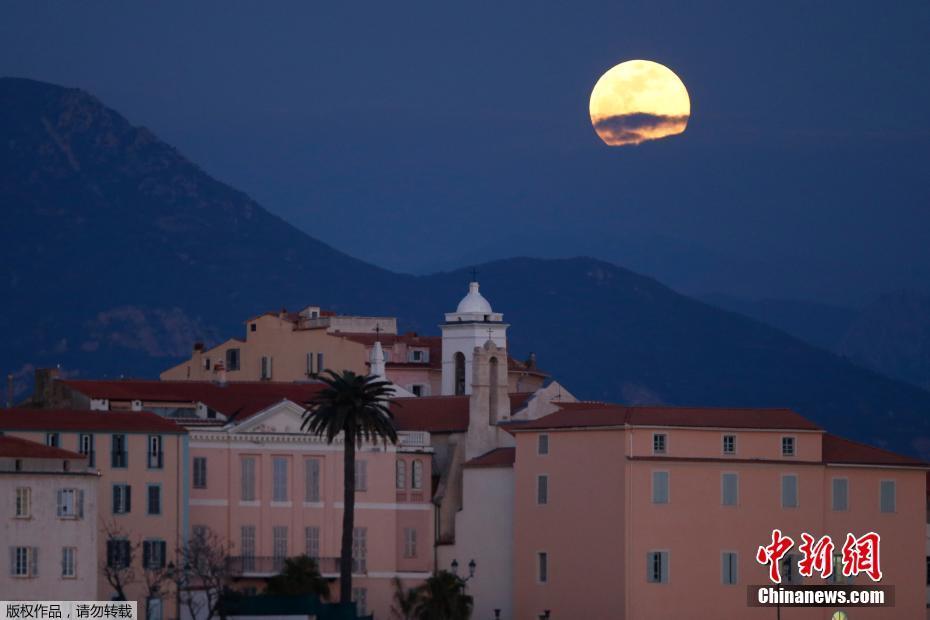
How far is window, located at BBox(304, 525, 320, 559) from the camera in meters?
101

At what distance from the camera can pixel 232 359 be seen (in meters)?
137

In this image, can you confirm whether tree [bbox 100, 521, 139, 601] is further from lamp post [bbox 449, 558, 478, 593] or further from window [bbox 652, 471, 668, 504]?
window [bbox 652, 471, 668, 504]

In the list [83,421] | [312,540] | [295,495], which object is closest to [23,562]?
[83,421]

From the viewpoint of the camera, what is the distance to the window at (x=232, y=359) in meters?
136

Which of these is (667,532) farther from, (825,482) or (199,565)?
(199,565)

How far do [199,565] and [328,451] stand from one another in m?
10.5

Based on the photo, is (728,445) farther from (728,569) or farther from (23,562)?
(23,562)

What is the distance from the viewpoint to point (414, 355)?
13250 cm

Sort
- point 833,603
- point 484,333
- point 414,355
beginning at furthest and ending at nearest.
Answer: point 414,355 < point 484,333 < point 833,603

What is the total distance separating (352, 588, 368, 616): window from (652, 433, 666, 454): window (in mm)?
14252

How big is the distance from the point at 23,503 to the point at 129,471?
8.68 m

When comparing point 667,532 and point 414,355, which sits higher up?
point 414,355

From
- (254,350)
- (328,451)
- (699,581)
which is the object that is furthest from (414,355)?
(699,581)

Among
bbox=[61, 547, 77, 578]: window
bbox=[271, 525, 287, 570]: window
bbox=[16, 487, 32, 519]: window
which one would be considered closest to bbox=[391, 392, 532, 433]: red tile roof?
bbox=[271, 525, 287, 570]: window
